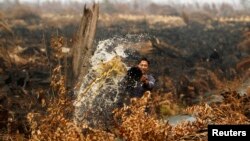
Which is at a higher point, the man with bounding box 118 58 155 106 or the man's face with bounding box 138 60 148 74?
the man's face with bounding box 138 60 148 74

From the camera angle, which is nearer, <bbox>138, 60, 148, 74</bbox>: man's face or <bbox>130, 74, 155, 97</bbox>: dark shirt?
<bbox>138, 60, 148, 74</bbox>: man's face

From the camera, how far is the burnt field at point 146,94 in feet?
19.9

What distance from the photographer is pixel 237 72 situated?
47.9 ft

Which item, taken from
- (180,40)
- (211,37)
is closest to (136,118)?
(180,40)

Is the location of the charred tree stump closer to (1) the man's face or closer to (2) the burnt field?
(2) the burnt field

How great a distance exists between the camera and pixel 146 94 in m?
6.26

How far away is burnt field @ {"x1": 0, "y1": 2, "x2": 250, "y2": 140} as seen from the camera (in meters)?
6.06

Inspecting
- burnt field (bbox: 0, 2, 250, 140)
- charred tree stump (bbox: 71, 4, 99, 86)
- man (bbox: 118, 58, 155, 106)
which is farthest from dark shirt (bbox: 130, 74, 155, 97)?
charred tree stump (bbox: 71, 4, 99, 86)

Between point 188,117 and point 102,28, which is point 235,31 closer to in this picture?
point 102,28

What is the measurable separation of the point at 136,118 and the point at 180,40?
669 inches

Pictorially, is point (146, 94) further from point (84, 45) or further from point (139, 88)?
point (84, 45)

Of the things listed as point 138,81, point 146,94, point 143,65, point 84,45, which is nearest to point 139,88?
point 138,81

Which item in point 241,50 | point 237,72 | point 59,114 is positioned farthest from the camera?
point 241,50

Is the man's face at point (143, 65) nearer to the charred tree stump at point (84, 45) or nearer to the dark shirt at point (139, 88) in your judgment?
the dark shirt at point (139, 88)
